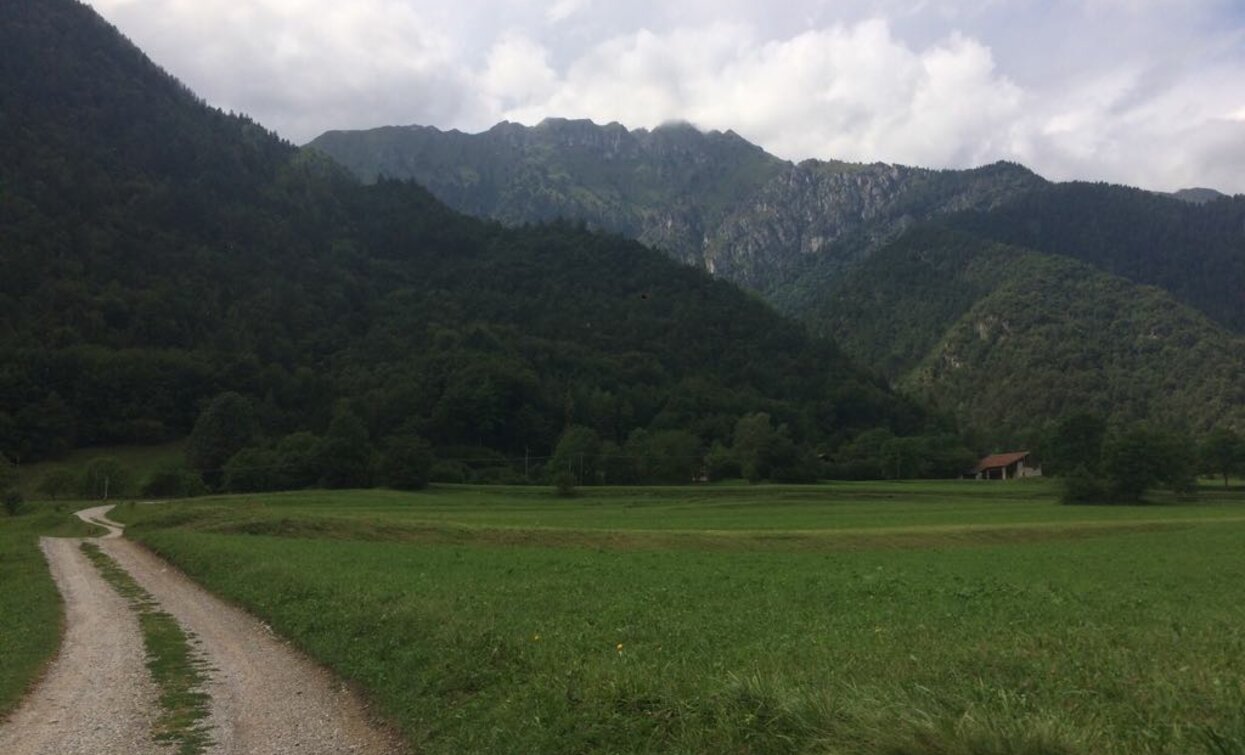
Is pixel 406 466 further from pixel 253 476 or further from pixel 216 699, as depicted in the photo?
pixel 216 699

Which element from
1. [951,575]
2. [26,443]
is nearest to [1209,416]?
[951,575]

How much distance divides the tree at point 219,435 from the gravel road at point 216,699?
111 meters

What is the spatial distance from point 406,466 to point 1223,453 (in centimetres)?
12083

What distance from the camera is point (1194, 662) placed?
1166cm

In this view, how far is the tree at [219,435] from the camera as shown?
124062 mm

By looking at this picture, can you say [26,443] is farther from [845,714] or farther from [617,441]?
[845,714]

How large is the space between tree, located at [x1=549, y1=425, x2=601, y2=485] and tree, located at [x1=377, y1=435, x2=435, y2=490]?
19666 mm

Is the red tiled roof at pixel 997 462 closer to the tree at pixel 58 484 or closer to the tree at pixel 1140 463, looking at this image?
the tree at pixel 1140 463

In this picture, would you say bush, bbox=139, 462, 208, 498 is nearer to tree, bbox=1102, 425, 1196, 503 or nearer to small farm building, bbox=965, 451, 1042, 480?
tree, bbox=1102, 425, 1196, 503

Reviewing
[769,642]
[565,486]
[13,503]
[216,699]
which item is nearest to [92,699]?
[216,699]

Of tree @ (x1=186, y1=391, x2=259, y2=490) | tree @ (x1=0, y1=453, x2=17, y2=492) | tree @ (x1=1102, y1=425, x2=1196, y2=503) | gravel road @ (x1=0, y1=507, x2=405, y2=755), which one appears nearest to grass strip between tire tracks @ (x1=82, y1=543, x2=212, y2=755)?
gravel road @ (x1=0, y1=507, x2=405, y2=755)

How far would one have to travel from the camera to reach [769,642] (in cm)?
1400

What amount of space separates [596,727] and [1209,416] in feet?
767

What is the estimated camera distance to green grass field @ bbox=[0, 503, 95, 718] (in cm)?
1497
